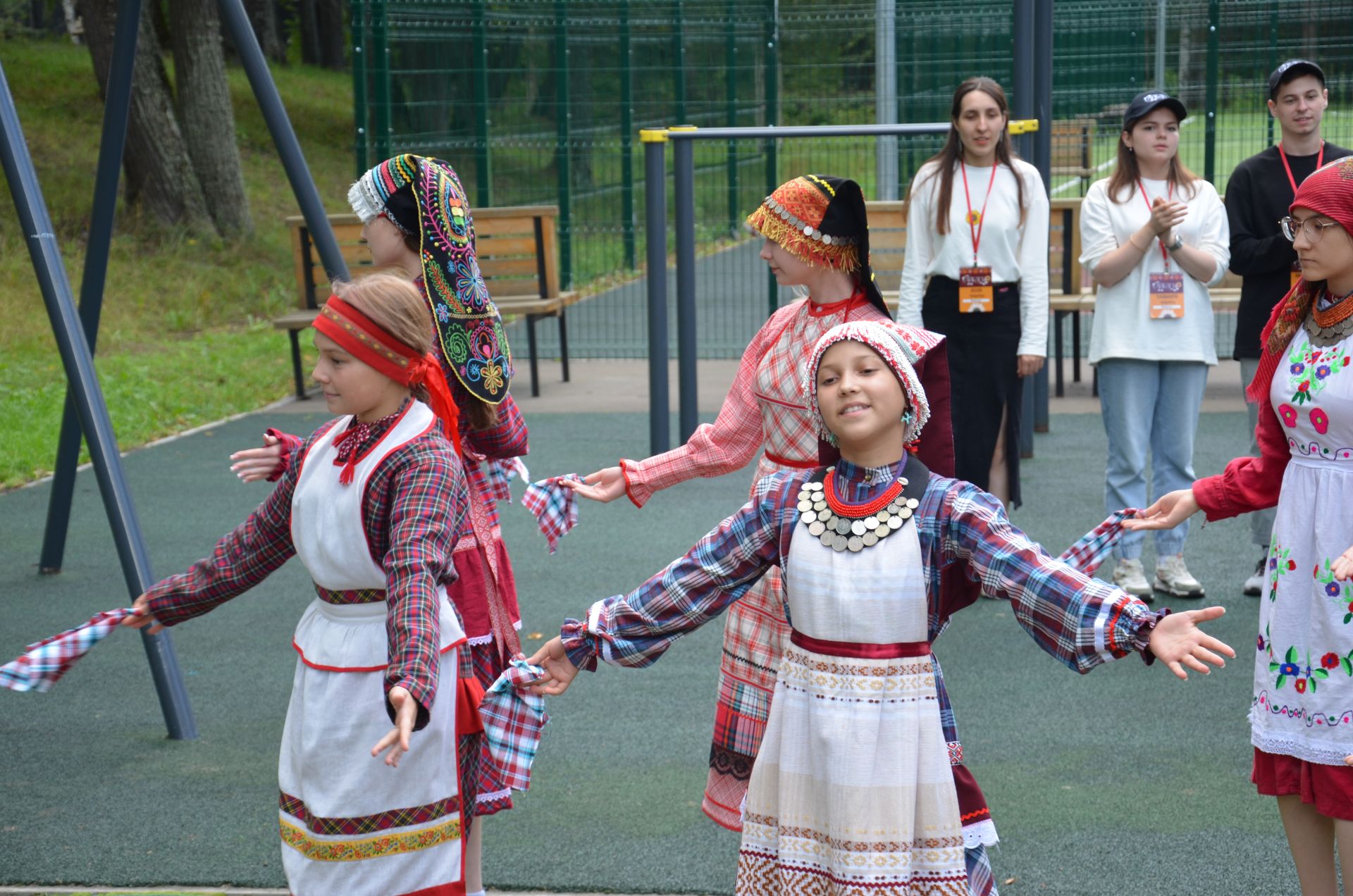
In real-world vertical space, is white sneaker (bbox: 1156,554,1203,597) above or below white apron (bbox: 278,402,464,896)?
below

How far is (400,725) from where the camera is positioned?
8.73 feet

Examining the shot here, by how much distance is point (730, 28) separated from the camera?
54.5 feet

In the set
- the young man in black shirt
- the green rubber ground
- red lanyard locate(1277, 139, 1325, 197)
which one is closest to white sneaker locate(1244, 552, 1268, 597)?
the green rubber ground

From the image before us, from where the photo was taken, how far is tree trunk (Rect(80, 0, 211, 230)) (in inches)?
632

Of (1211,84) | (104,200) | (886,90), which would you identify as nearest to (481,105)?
(886,90)

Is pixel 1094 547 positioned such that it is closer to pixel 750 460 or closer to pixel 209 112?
pixel 750 460

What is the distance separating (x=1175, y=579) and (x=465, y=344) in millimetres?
3632

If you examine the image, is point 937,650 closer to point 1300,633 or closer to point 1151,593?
point 1151,593

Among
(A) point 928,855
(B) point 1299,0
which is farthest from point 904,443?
(B) point 1299,0

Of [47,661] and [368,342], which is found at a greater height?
[368,342]

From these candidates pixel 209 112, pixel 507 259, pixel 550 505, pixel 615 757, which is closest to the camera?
pixel 550 505

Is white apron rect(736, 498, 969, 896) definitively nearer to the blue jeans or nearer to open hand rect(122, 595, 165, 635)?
open hand rect(122, 595, 165, 635)

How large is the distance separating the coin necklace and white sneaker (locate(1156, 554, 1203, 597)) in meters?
3.75

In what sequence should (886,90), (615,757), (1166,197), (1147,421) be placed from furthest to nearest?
(886,90) < (1147,421) < (1166,197) < (615,757)
